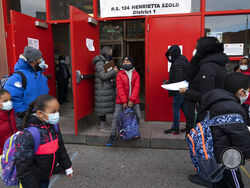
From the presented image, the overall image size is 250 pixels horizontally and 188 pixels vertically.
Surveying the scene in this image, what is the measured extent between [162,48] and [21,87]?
3.14 m

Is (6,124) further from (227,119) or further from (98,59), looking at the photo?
(227,119)

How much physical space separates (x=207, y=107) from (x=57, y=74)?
6.49m

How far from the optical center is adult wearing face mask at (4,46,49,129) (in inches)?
108

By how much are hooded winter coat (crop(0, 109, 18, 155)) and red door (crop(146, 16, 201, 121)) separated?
3.00 m

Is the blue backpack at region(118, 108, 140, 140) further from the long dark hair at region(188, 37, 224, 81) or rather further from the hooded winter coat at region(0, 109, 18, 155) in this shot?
the hooded winter coat at region(0, 109, 18, 155)

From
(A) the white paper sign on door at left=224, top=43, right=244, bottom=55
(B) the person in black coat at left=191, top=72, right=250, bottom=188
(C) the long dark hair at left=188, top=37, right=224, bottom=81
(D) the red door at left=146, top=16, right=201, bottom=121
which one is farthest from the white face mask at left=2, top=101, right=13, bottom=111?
(A) the white paper sign on door at left=224, top=43, right=244, bottom=55

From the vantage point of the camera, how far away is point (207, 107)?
191 centimetres

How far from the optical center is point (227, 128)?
173 centimetres

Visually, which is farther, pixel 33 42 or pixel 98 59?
pixel 33 42

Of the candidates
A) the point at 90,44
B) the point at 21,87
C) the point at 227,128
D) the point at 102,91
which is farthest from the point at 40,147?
A: the point at 90,44

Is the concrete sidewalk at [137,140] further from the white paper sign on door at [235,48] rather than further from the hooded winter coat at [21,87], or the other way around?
the white paper sign on door at [235,48]

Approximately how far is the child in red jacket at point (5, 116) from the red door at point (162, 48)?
9.94 ft

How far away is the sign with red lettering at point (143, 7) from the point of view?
15.1 ft

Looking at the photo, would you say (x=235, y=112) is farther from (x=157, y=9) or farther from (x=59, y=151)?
(x=157, y=9)
